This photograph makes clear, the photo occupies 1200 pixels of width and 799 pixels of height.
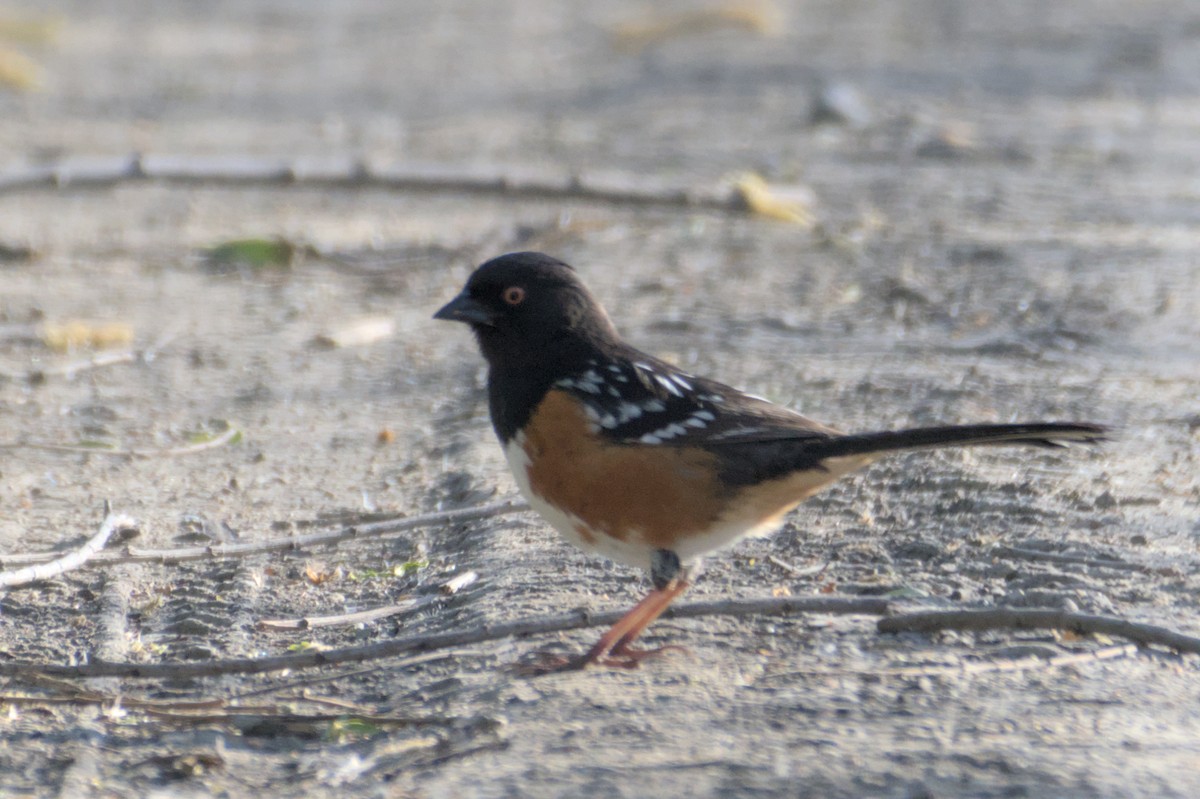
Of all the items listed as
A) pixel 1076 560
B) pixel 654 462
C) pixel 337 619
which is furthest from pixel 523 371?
pixel 1076 560

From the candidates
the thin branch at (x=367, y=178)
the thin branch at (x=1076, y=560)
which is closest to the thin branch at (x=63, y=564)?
the thin branch at (x=1076, y=560)

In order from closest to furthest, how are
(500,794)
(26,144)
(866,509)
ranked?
1. (500,794)
2. (866,509)
3. (26,144)

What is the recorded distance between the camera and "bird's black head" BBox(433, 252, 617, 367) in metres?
3.77

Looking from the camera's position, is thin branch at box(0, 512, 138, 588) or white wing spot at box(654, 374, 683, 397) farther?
thin branch at box(0, 512, 138, 588)

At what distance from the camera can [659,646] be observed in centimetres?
338

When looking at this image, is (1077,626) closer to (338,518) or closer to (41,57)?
(338,518)

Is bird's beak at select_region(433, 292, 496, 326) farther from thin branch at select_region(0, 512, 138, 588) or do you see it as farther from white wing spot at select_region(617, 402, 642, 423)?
thin branch at select_region(0, 512, 138, 588)

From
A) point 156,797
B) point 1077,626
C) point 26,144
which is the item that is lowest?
point 156,797

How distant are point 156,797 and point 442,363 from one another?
10.6ft

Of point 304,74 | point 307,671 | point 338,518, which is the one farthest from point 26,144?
point 307,671

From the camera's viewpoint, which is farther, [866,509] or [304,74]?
[304,74]

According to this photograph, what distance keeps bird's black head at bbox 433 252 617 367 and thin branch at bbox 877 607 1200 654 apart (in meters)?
1.10

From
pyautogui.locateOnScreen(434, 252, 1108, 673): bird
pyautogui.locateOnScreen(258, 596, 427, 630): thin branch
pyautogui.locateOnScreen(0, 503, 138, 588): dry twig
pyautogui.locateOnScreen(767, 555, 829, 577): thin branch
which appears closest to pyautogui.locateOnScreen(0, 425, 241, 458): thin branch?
pyautogui.locateOnScreen(0, 503, 138, 588): dry twig

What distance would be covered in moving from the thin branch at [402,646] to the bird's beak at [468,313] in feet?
2.76
